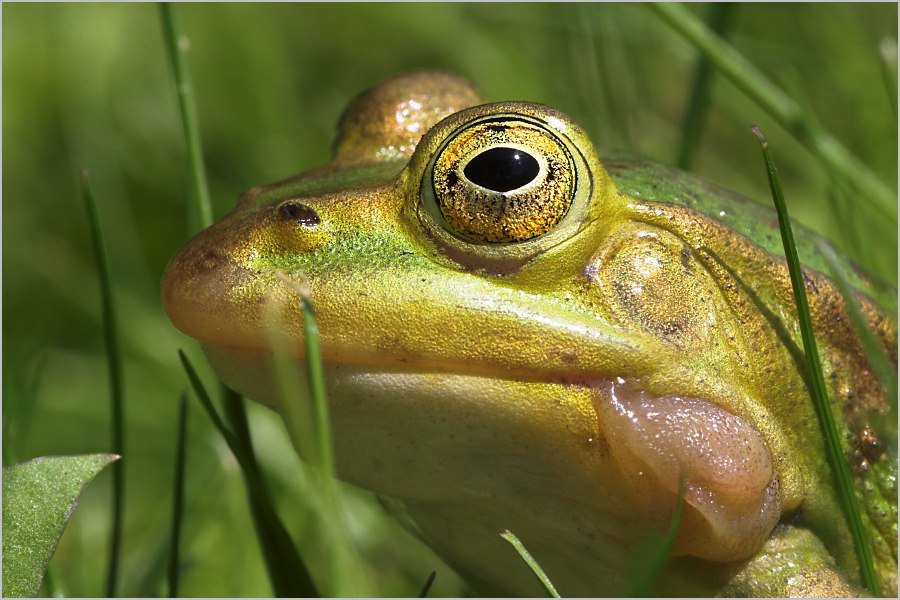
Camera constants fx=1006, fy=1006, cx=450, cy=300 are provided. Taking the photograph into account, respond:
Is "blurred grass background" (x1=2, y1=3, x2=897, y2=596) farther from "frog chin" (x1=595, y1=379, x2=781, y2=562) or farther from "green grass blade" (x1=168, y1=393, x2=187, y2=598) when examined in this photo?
"frog chin" (x1=595, y1=379, x2=781, y2=562)

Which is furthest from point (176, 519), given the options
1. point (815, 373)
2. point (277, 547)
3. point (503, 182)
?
point (815, 373)

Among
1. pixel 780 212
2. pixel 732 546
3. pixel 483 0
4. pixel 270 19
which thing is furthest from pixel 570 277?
pixel 270 19

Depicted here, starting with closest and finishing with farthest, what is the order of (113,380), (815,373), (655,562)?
1. (655,562)
2. (815,373)
3. (113,380)

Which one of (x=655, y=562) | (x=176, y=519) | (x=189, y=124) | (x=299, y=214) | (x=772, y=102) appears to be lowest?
(x=176, y=519)

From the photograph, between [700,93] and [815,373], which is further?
[700,93]

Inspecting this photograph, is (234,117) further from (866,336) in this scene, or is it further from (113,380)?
(866,336)

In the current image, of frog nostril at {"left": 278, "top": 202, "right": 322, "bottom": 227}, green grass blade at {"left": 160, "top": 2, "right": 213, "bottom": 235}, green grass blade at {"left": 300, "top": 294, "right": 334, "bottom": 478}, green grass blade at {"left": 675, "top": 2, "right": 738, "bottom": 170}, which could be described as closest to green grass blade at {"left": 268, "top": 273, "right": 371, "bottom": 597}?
green grass blade at {"left": 300, "top": 294, "right": 334, "bottom": 478}

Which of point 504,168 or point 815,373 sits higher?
point 504,168
